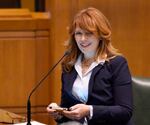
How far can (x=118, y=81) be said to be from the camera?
2.31 meters

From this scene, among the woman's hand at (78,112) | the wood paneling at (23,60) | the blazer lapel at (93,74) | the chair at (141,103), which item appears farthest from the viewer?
the wood paneling at (23,60)

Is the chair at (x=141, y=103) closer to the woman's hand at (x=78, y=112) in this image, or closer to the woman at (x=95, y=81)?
the woman at (x=95, y=81)

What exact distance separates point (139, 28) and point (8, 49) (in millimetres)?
1120

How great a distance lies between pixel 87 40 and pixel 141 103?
53 centimetres

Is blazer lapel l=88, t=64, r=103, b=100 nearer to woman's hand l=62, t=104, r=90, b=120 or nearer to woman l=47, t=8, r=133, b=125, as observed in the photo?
woman l=47, t=8, r=133, b=125

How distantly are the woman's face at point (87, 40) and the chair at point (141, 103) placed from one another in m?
0.41

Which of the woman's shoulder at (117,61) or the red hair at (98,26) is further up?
the red hair at (98,26)

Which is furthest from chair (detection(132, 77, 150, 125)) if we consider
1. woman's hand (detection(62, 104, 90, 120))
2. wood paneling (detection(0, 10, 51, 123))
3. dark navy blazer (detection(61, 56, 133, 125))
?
wood paneling (detection(0, 10, 51, 123))

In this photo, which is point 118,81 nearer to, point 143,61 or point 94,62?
point 94,62

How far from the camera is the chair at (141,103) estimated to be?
265 centimetres

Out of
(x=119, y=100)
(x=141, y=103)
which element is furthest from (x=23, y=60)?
(x=119, y=100)

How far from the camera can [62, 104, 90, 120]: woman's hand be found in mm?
2230

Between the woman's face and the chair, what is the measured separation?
41cm

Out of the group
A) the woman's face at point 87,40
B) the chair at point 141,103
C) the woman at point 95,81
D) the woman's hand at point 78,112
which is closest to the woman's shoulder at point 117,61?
the woman at point 95,81
